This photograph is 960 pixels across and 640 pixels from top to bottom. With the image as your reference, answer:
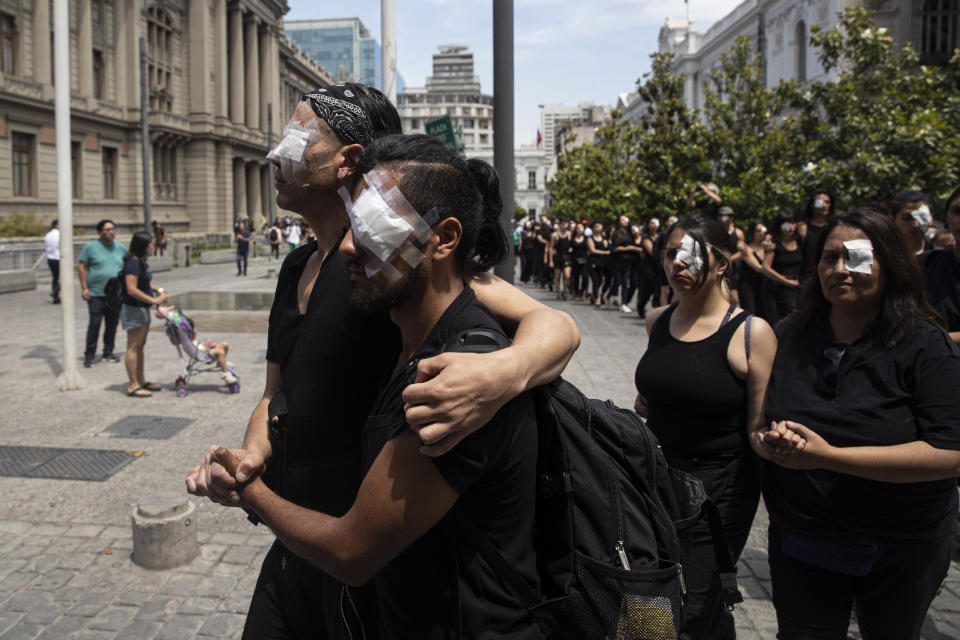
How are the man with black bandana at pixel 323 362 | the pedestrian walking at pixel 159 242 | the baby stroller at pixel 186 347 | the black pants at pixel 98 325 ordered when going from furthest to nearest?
the pedestrian walking at pixel 159 242 < the black pants at pixel 98 325 < the baby stroller at pixel 186 347 < the man with black bandana at pixel 323 362

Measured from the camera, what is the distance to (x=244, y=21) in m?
64.6

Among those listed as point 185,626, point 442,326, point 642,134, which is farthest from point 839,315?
point 642,134

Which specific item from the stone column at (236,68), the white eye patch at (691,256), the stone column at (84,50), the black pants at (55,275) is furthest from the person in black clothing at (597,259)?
the stone column at (236,68)

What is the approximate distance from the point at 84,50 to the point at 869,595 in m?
47.5

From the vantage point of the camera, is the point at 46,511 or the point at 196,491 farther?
the point at 46,511

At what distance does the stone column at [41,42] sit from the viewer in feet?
124

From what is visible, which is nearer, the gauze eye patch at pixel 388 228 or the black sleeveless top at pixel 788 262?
the gauze eye patch at pixel 388 228

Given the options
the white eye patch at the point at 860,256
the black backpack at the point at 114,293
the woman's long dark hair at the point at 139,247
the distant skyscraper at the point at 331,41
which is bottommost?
the black backpack at the point at 114,293

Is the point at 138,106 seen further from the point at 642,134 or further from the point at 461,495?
the point at 461,495

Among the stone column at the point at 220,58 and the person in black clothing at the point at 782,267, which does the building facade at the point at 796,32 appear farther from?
the stone column at the point at 220,58

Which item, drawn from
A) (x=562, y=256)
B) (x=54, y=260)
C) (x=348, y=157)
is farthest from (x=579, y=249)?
(x=348, y=157)

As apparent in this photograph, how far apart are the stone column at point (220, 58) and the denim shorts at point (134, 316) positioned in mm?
52368

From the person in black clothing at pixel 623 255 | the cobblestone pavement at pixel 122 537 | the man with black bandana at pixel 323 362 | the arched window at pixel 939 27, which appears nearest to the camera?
the man with black bandana at pixel 323 362

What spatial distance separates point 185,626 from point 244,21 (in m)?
68.1
